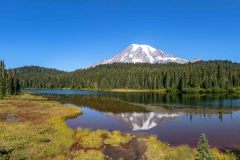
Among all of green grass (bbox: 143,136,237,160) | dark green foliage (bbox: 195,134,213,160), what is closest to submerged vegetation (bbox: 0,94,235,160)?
green grass (bbox: 143,136,237,160)

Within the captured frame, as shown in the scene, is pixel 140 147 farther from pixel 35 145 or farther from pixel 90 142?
pixel 35 145

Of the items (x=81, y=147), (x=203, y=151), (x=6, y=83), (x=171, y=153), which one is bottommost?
(x=81, y=147)

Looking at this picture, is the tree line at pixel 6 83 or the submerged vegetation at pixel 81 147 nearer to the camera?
the submerged vegetation at pixel 81 147

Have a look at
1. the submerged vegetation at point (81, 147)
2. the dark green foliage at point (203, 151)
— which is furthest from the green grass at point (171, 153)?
the dark green foliage at point (203, 151)

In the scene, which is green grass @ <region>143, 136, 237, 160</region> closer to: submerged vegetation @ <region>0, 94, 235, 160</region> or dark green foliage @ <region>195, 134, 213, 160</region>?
submerged vegetation @ <region>0, 94, 235, 160</region>

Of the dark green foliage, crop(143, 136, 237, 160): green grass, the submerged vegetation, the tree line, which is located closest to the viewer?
the dark green foliage

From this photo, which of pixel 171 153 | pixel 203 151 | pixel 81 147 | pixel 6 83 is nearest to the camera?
pixel 203 151

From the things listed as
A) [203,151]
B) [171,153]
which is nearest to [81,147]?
[171,153]

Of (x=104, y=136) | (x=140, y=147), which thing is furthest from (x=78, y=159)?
→ (x=104, y=136)

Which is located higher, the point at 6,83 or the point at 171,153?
the point at 6,83

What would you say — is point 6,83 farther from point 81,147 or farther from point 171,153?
A: point 171,153

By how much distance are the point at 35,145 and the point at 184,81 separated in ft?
571

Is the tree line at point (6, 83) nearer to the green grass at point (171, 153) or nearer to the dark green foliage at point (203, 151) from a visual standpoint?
the green grass at point (171, 153)

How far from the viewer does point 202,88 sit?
188875 mm
